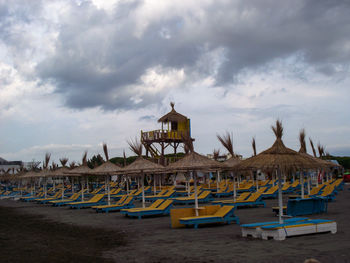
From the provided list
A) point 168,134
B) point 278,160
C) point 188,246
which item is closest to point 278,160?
point 278,160

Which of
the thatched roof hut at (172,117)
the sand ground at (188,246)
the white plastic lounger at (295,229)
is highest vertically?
the thatched roof hut at (172,117)

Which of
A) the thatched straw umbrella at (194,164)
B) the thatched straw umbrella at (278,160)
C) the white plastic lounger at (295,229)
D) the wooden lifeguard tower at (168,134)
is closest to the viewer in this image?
the white plastic lounger at (295,229)

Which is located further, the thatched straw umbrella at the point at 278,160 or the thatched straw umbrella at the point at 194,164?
the thatched straw umbrella at the point at 194,164

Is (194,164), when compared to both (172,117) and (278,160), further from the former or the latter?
(172,117)

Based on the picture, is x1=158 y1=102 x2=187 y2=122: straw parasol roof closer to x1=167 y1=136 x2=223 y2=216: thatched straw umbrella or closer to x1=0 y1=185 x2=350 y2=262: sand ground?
x1=167 y1=136 x2=223 y2=216: thatched straw umbrella

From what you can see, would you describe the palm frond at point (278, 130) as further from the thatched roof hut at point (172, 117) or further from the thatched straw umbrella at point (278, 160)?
the thatched roof hut at point (172, 117)

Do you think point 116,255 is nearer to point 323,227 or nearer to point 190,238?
point 190,238

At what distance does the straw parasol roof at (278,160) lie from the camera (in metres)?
10.3

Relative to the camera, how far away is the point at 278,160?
10352mm

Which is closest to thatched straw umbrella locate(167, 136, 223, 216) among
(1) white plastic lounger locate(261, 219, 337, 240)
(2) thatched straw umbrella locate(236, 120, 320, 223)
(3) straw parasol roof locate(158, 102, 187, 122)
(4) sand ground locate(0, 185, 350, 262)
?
(4) sand ground locate(0, 185, 350, 262)

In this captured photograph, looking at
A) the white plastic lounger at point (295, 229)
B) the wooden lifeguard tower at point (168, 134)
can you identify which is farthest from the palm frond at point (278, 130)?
the wooden lifeguard tower at point (168, 134)

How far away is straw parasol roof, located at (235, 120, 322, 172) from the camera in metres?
10.3

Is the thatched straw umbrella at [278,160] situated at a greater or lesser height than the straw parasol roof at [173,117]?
lesser

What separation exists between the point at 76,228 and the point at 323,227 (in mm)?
7269
